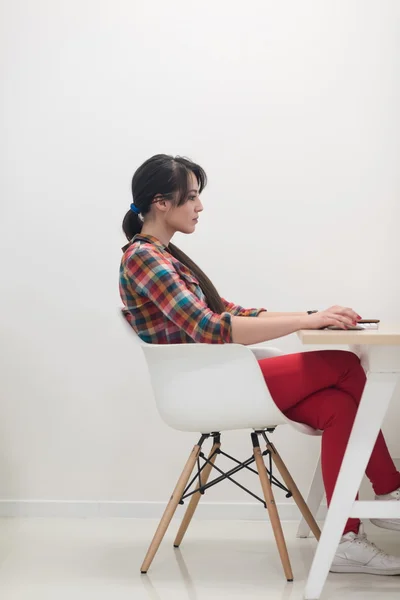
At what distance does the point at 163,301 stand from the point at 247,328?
0.77 ft

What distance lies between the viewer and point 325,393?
88.6 inches

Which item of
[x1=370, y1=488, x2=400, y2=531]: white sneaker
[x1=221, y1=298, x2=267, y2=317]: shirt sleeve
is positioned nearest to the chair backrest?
[x1=370, y1=488, x2=400, y2=531]: white sneaker

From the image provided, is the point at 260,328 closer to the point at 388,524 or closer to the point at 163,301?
the point at 163,301

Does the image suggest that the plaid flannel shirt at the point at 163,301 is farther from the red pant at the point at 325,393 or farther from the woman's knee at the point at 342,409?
the woman's knee at the point at 342,409

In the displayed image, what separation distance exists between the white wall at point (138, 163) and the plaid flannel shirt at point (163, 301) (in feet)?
2.31

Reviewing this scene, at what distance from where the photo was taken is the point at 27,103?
3047 millimetres

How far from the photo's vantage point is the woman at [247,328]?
2.16m

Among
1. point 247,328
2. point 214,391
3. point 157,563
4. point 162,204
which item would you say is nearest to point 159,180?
point 162,204

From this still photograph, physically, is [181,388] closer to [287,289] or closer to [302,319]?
[302,319]

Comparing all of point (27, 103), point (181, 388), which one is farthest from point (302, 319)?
point (27, 103)

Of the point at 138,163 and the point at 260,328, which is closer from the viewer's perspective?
the point at 260,328

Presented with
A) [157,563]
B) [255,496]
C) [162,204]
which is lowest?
[157,563]

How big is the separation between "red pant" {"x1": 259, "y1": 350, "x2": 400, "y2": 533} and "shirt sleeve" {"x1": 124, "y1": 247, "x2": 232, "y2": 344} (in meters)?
0.22

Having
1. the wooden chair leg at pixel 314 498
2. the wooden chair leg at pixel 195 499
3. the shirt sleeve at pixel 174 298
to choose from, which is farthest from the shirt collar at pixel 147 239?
the wooden chair leg at pixel 314 498
